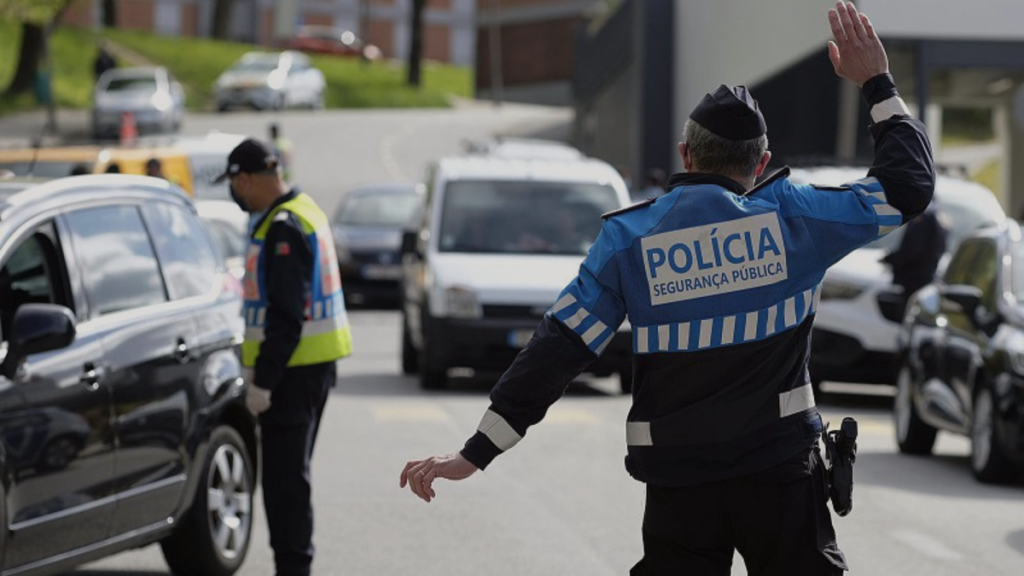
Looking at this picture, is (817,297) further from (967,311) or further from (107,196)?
(967,311)

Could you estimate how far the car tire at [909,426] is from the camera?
48.1ft

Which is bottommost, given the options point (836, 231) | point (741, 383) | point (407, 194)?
point (407, 194)

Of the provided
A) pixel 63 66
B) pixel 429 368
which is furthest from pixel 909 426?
pixel 63 66

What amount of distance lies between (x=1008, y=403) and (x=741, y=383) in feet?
25.1

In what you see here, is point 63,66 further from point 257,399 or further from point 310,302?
point 257,399

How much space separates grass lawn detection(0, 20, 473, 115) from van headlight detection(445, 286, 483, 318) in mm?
43397

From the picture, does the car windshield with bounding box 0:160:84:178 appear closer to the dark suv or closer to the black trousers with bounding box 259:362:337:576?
A: the dark suv

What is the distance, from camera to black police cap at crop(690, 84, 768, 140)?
5359mm

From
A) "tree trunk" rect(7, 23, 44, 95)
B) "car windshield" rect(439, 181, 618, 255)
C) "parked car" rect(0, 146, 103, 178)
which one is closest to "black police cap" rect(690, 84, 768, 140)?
"car windshield" rect(439, 181, 618, 255)

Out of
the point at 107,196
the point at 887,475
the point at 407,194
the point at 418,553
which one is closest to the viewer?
the point at 107,196

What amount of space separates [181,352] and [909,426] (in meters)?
7.00

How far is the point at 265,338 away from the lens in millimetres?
8320

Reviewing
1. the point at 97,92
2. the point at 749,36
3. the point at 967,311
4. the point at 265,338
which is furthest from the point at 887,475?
the point at 97,92

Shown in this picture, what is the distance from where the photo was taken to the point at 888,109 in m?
5.48
